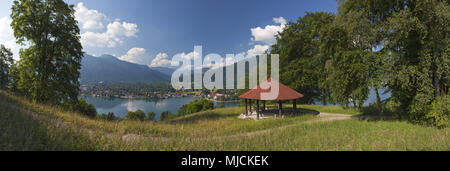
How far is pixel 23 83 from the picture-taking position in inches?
528

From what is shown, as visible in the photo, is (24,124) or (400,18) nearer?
(24,124)

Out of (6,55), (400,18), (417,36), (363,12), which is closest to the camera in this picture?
(400,18)

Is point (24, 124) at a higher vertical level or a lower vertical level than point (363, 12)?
lower

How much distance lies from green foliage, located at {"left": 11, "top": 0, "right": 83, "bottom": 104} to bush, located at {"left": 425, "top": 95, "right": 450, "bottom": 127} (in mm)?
25541

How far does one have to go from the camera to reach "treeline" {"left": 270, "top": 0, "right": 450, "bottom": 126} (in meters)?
8.33

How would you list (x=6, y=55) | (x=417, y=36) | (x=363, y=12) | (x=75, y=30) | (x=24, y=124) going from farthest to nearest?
(x=6, y=55)
(x=75, y=30)
(x=363, y=12)
(x=417, y=36)
(x=24, y=124)

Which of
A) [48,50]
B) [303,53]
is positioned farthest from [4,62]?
[303,53]

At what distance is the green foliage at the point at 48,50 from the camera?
13281 millimetres

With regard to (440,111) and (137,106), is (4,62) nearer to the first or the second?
(440,111)

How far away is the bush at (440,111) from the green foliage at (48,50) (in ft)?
83.8

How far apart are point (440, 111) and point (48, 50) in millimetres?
27086
